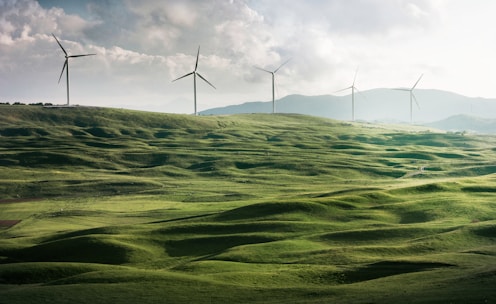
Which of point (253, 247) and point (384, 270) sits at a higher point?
point (384, 270)

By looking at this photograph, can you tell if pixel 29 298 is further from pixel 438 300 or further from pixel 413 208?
pixel 413 208

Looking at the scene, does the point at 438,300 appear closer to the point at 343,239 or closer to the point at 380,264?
the point at 380,264

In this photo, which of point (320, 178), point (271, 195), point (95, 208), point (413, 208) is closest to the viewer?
point (413, 208)

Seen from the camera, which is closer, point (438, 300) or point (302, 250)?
point (438, 300)

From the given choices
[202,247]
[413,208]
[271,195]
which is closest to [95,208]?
[271,195]

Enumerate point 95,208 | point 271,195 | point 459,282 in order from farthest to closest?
point 271,195 → point 95,208 → point 459,282

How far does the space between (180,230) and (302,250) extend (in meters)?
22.8

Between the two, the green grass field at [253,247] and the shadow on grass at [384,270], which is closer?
the green grass field at [253,247]

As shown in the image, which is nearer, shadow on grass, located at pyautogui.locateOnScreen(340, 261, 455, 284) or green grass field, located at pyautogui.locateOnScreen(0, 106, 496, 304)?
green grass field, located at pyautogui.locateOnScreen(0, 106, 496, 304)

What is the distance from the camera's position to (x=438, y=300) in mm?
40406

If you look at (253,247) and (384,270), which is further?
(253,247)

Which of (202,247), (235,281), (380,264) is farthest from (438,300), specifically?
(202,247)

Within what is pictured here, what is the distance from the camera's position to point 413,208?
95.4 m

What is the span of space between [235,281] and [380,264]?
14.4 metres
